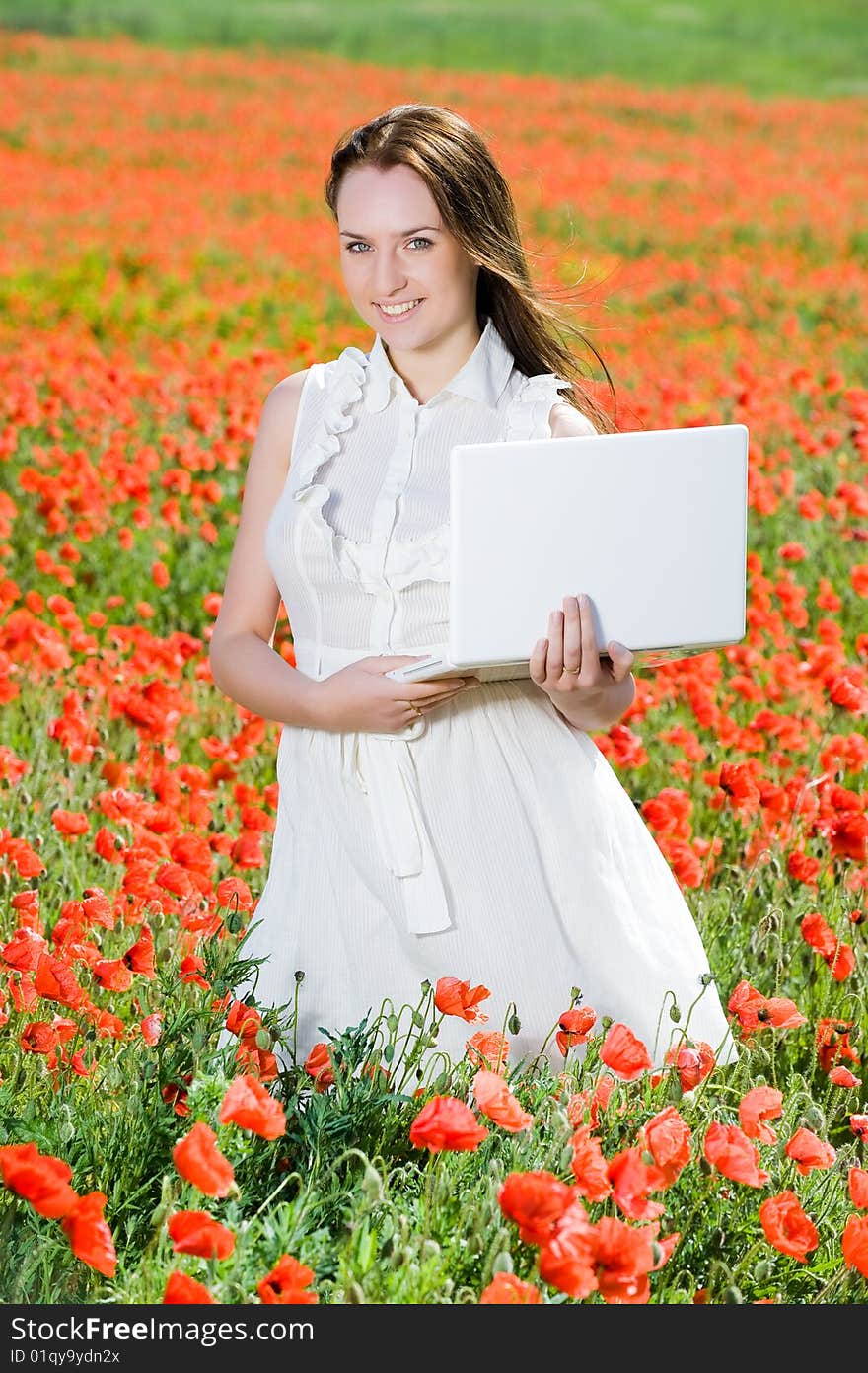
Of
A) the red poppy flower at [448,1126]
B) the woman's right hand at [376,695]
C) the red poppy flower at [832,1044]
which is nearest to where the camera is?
the red poppy flower at [448,1126]

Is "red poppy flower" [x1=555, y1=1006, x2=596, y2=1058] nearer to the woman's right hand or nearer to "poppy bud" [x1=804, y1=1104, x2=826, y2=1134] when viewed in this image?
"poppy bud" [x1=804, y1=1104, x2=826, y2=1134]

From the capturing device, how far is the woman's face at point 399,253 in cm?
261

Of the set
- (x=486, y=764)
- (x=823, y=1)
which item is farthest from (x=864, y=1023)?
(x=823, y=1)

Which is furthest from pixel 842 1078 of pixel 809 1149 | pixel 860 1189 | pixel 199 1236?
pixel 199 1236

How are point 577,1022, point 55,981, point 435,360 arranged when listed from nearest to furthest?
point 577,1022 < point 55,981 < point 435,360

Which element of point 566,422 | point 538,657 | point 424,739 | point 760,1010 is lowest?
point 760,1010

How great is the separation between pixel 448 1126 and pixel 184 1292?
1.17ft

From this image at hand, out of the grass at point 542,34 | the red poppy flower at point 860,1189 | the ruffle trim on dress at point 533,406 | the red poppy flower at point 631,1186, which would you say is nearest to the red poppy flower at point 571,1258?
the red poppy flower at point 631,1186

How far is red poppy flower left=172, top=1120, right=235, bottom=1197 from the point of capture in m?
1.87

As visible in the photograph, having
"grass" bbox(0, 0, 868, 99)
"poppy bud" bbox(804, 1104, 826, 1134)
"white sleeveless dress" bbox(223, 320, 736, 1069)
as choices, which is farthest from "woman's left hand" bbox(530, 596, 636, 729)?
"grass" bbox(0, 0, 868, 99)

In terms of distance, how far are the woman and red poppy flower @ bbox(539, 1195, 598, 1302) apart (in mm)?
759

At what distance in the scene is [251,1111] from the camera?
195 cm

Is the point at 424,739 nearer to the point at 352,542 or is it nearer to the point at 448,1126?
the point at 352,542

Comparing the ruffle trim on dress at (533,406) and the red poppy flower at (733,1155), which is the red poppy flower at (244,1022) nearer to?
the red poppy flower at (733,1155)
